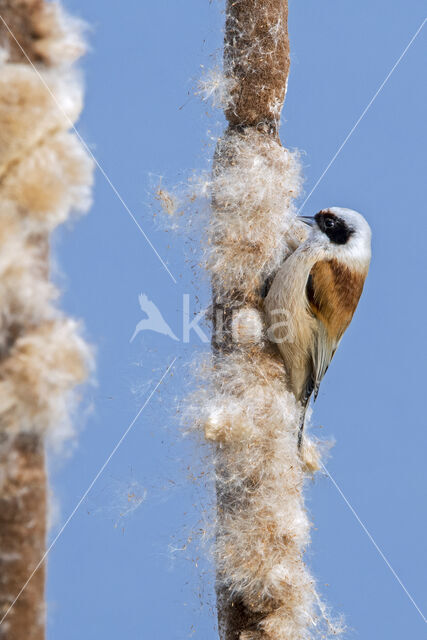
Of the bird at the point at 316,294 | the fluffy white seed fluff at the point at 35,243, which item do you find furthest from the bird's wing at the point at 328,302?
the fluffy white seed fluff at the point at 35,243

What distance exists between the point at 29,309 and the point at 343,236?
0.58m

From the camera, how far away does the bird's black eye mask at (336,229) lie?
1129mm

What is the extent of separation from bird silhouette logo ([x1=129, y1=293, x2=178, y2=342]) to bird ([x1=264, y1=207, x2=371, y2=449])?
0.17 metres

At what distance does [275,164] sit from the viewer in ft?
3.48

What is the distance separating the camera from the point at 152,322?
117 centimetres

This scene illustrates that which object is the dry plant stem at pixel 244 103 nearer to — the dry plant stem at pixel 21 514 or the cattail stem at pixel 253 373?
the cattail stem at pixel 253 373

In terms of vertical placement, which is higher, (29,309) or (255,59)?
(255,59)

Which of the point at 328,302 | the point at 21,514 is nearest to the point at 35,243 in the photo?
the point at 21,514

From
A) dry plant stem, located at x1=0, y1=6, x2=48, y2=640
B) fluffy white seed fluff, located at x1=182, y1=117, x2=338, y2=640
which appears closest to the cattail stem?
fluffy white seed fluff, located at x1=182, y1=117, x2=338, y2=640

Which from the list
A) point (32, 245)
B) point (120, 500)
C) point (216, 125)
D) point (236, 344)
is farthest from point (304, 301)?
point (32, 245)

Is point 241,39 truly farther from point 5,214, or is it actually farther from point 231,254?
point 5,214

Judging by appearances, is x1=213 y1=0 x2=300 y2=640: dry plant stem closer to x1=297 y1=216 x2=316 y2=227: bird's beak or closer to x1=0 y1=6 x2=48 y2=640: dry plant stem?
x1=297 y1=216 x2=316 y2=227: bird's beak

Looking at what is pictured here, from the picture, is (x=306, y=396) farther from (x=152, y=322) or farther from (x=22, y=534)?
(x=22, y=534)

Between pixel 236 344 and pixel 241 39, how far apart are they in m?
0.42
